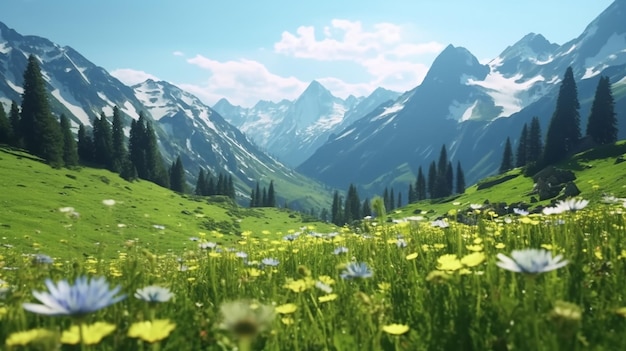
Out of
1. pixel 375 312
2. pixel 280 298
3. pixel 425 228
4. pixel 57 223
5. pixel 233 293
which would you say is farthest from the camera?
pixel 57 223

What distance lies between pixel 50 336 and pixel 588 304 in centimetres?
298

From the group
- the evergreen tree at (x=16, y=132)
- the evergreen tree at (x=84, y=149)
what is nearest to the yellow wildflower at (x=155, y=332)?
the evergreen tree at (x=16, y=132)

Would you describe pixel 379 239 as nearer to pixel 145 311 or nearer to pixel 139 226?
pixel 145 311

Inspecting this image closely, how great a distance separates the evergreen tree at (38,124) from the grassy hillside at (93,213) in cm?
366

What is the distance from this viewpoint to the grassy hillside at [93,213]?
132 feet

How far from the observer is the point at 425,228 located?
30.0 ft

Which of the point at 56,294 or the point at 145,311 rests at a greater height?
the point at 56,294

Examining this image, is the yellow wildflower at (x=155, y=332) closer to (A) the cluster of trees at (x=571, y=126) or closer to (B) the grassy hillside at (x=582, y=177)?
(B) the grassy hillside at (x=582, y=177)

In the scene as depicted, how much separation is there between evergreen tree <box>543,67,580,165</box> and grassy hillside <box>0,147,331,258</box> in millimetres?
54350

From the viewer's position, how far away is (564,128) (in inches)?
3533

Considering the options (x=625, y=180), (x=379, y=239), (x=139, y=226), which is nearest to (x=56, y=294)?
(x=379, y=239)

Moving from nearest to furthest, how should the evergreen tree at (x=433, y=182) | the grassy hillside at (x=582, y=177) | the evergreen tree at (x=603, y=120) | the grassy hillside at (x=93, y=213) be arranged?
the grassy hillside at (x=93, y=213), the grassy hillside at (x=582, y=177), the evergreen tree at (x=603, y=120), the evergreen tree at (x=433, y=182)

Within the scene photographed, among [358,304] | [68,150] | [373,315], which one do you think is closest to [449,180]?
[68,150]

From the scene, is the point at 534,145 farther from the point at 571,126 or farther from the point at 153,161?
the point at 153,161
